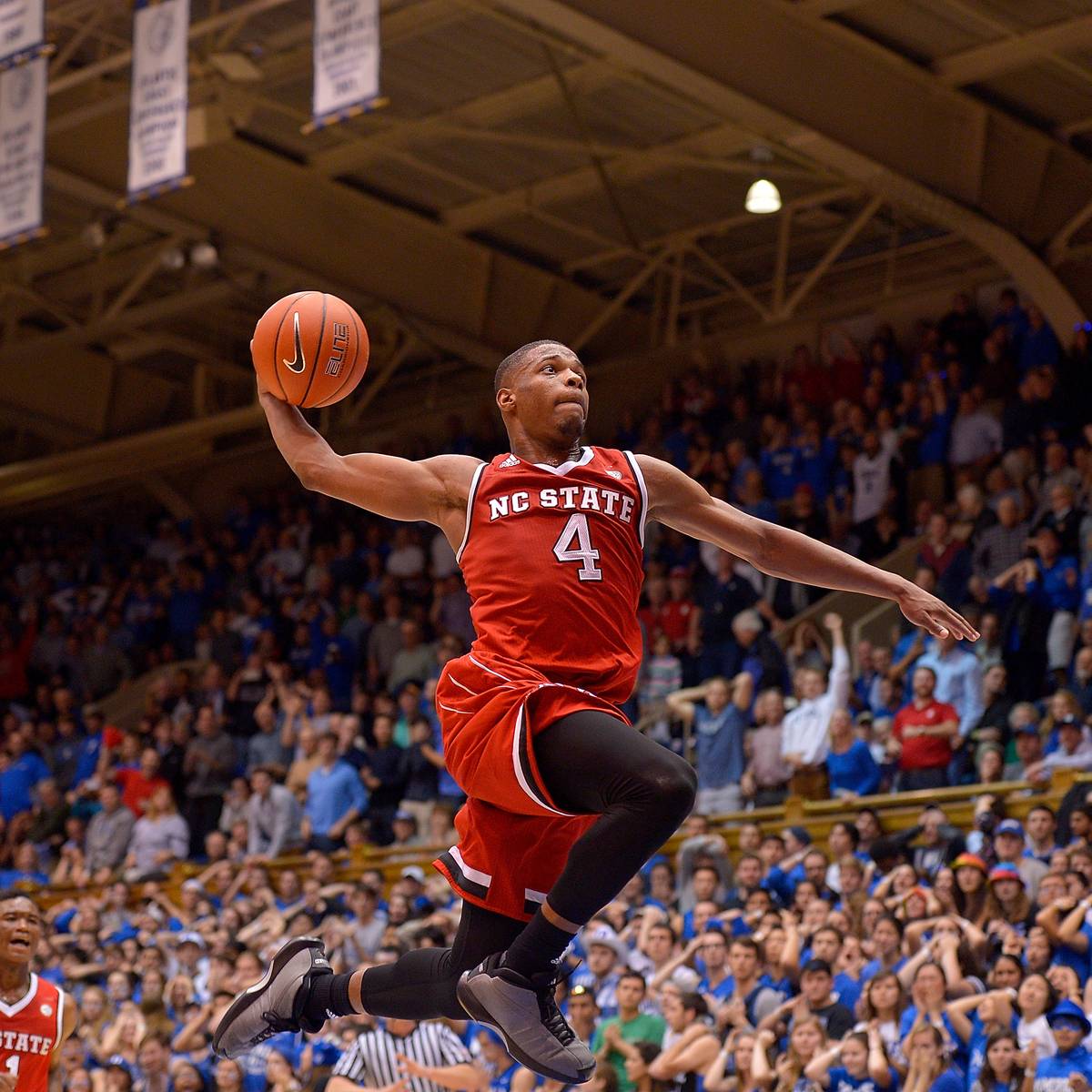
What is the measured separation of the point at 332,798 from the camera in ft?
54.9

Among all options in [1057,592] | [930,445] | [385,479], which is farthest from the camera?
[930,445]

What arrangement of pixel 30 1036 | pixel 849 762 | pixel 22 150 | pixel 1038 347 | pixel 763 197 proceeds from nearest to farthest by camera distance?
1. pixel 30 1036
2. pixel 849 762
3. pixel 22 150
4. pixel 1038 347
5. pixel 763 197

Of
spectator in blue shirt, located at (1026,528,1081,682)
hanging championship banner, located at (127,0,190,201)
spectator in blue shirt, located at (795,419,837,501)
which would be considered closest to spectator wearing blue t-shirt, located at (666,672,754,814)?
spectator in blue shirt, located at (1026,528,1081,682)

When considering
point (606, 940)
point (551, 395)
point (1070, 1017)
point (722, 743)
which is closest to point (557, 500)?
point (551, 395)

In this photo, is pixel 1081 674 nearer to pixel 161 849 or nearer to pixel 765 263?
pixel 161 849

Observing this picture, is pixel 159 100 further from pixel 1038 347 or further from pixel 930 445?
pixel 1038 347

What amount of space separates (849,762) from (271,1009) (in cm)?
811

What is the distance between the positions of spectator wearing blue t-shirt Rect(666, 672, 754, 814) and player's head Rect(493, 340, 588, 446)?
29.9ft

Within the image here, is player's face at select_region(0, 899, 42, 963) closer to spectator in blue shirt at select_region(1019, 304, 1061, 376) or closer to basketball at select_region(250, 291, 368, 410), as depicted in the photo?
basketball at select_region(250, 291, 368, 410)

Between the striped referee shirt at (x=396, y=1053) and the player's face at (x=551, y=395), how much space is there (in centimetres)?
656

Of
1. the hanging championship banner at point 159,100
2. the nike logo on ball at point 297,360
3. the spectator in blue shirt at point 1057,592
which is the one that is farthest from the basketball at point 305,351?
the spectator in blue shirt at point 1057,592

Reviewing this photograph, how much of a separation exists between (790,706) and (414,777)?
3561 mm

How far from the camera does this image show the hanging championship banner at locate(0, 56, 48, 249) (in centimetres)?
1516

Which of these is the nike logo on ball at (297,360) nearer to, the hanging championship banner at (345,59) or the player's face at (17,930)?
the player's face at (17,930)
